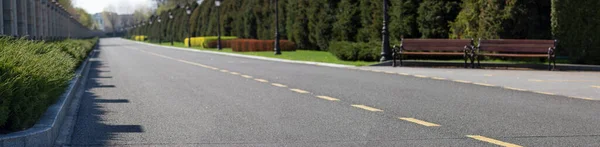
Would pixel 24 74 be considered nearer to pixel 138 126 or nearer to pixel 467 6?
pixel 138 126

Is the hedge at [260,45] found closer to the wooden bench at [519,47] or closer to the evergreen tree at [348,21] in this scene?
the evergreen tree at [348,21]

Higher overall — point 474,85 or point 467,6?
point 467,6

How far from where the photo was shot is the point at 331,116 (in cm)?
986

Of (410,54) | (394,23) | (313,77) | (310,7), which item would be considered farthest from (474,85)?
(310,7)

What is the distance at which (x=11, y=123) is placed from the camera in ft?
22.6

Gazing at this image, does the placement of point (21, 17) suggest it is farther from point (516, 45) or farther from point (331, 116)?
point (331, 116)

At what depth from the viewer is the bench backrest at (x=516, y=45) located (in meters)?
21.9

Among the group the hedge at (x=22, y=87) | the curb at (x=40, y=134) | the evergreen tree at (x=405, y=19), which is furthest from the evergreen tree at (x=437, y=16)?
the curb at (x=40, y=134)

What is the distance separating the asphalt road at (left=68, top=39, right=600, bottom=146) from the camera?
25.5 ft

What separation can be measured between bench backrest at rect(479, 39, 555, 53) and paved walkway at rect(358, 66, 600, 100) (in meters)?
1.68

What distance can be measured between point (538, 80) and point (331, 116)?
8387 mm

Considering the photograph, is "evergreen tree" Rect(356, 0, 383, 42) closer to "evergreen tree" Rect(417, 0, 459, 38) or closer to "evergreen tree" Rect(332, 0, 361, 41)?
"evergreen tree" Rect(332, 0, 361, 41)

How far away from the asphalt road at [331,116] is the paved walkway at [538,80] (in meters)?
0.75

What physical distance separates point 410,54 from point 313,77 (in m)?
7.60
